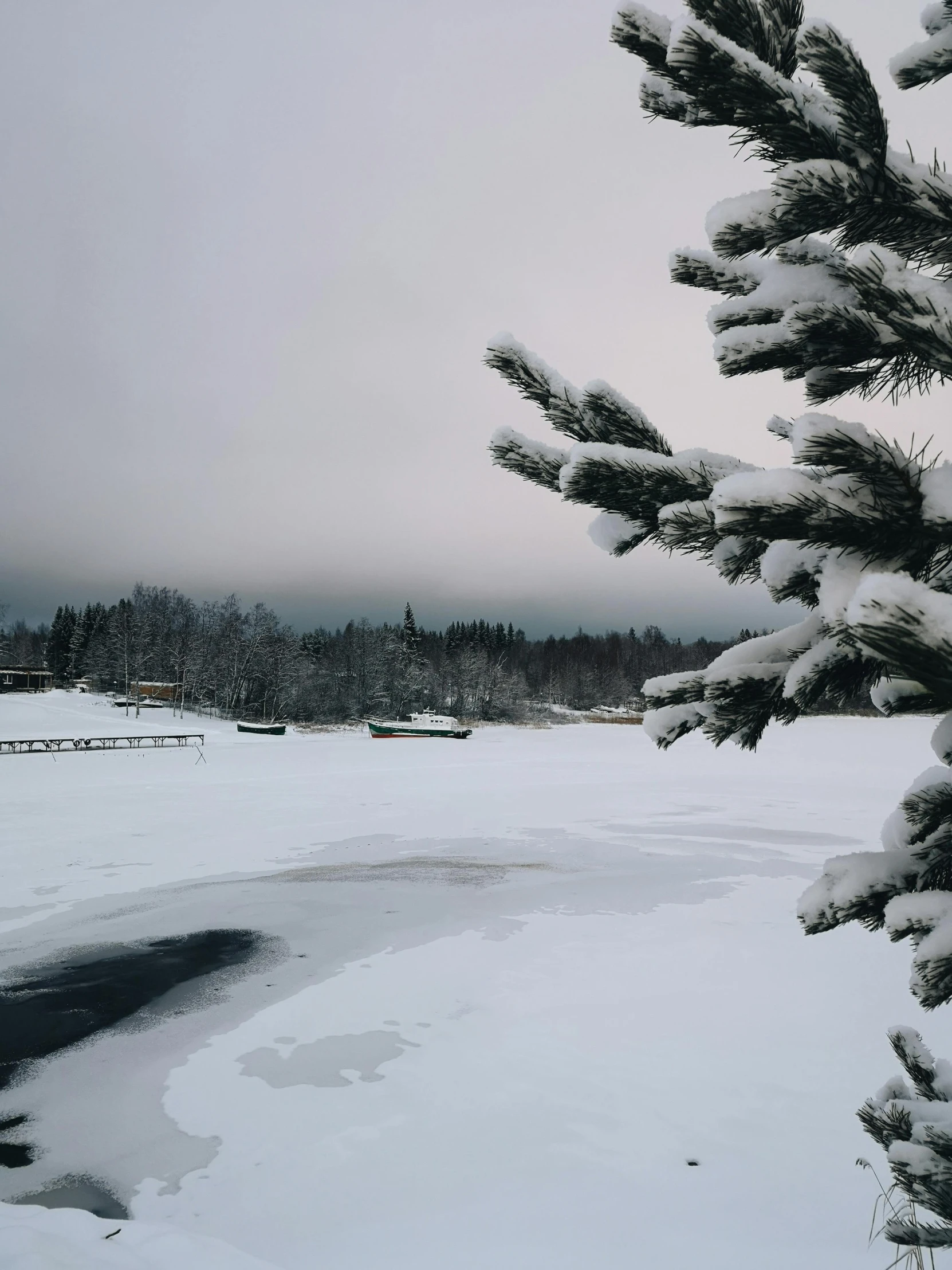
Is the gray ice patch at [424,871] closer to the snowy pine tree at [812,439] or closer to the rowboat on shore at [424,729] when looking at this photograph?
the snowy pine tree at [812,439]

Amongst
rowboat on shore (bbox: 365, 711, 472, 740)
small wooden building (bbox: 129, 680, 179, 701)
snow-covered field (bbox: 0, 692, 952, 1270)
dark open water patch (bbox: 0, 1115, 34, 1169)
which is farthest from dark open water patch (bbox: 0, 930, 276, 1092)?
small wooden building (bbox: 129, 680, 179, 701)

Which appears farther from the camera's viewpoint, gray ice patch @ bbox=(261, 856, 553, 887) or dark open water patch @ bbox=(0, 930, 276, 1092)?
gray ice patch @ bbox=(261, 856, 553, 887)

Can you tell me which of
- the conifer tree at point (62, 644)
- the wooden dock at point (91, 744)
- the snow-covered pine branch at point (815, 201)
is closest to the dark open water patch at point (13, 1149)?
the snow-covered pine branch at point (815, 201)

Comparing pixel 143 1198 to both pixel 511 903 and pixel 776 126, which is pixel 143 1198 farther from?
pixel 511 903

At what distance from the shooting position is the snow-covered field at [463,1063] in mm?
3730

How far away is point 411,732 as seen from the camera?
1949 inches

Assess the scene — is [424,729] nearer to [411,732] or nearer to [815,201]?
[411,732]

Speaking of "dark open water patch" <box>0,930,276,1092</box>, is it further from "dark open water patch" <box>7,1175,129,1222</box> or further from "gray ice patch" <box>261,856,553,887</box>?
"gray ice patch" <box>261,856,553,887</box>

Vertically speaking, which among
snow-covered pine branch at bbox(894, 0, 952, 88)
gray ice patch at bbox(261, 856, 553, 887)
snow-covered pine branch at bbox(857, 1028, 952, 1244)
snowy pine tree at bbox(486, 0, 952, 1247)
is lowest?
gray ice patch at bbox(261, 856, 553, 887)

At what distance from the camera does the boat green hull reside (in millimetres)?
49469

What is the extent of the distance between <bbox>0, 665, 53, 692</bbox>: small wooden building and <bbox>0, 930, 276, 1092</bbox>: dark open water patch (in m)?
84.5

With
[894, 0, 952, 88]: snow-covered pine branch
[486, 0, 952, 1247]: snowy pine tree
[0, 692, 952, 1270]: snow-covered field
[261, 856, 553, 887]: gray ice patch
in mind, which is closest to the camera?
[486, 0, 952, 1247]: snowy pine tree

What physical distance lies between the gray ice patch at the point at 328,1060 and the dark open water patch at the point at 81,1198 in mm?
1263

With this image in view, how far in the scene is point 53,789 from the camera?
1961 centimetres
